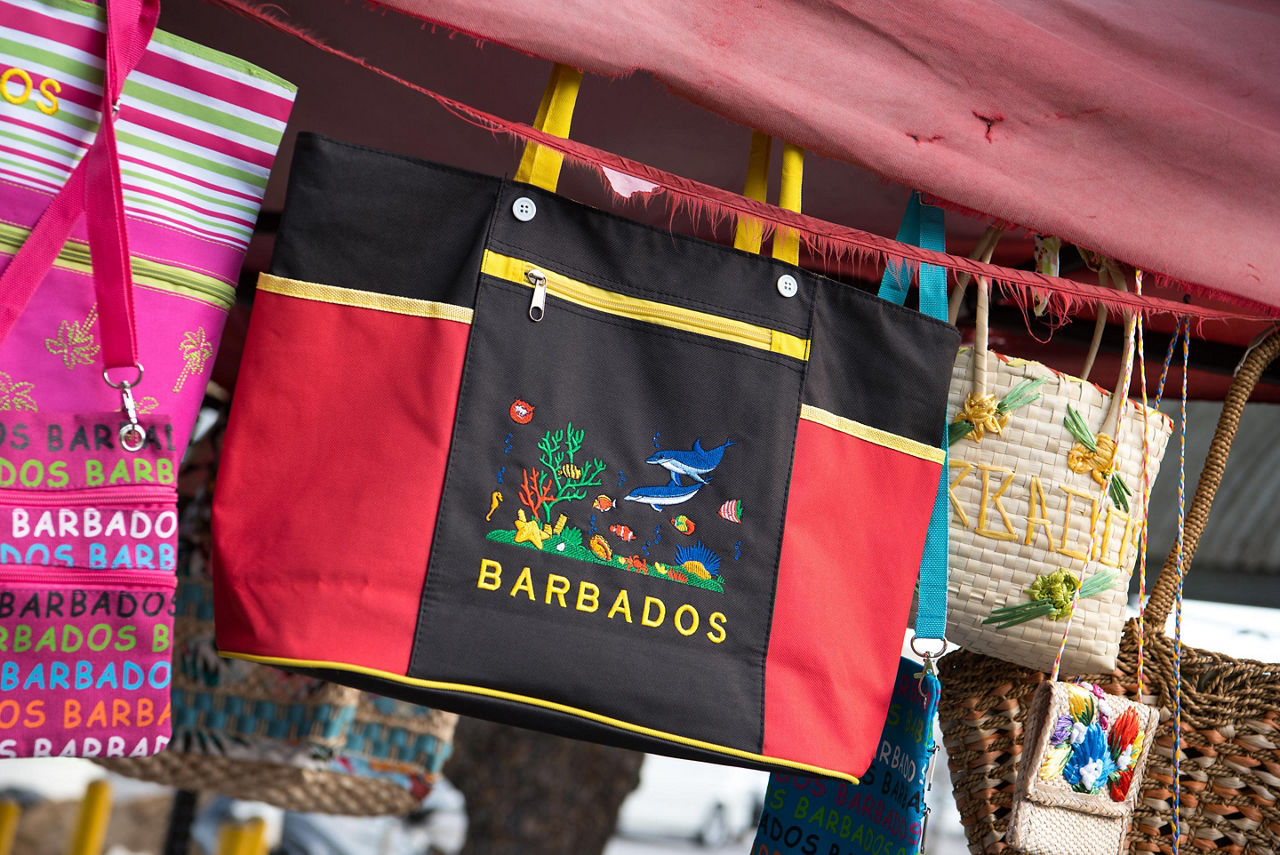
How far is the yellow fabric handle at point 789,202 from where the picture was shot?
105cm

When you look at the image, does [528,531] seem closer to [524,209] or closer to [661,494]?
[661,494]

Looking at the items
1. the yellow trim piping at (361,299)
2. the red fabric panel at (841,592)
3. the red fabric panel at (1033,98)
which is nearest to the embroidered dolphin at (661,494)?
the red fabric panel at (841,592)

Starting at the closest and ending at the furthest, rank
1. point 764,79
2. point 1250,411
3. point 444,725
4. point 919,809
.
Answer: point 764,79, point 919,809, point 444,725, point 1250,411

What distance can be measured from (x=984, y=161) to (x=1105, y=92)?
0.15 meters

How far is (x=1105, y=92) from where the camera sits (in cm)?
106

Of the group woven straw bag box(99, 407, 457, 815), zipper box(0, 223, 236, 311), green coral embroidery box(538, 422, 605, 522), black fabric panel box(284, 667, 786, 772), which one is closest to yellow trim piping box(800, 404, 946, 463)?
green coral embroidery box(538, 422, 605, 522)

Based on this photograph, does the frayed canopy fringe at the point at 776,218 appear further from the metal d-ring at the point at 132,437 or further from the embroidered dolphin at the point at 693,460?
the metal d-ring at the point at 132,437

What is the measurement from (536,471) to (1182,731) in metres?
0.93

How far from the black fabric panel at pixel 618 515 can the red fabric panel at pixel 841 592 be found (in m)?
0.02

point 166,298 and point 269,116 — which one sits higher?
point 269,116

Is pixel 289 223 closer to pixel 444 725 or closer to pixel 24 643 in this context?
pixel 24 643

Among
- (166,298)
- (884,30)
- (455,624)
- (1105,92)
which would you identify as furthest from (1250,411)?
(166,298)

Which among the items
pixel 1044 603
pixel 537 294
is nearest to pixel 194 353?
pixel 537 294

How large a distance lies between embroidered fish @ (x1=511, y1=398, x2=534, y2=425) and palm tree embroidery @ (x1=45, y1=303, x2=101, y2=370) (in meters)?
0.33
